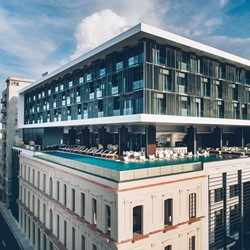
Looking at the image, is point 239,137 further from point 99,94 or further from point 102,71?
point 102,71

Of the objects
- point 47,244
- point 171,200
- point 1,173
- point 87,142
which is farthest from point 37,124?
point 171,200

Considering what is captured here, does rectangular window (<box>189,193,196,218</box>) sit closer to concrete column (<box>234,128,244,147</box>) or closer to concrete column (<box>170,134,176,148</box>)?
concrete column (<box>170,134,176,148</box>)

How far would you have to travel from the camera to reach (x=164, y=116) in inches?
A: 965

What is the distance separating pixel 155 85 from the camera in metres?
23.9

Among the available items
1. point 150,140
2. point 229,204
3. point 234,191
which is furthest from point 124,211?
point 234,191

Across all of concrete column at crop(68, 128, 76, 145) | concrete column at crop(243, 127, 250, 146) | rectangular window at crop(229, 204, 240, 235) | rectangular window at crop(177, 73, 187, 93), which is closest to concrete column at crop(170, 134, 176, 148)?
rectangular window at crop(177, 73, 187, 93)

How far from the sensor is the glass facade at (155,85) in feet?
78.1

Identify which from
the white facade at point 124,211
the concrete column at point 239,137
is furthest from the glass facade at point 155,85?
the white facade at point 124,211

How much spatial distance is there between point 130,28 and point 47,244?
2565 cm

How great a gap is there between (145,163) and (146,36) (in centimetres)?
1260

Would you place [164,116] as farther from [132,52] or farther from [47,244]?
[47,244]

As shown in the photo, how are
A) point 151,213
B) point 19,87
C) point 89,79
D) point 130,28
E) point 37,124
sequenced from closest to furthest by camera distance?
point 151,213, point 130,28, point 89,79, point 37,124, point 19,87

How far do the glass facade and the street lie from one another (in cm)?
2057

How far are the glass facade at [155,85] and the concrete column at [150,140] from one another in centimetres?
331
